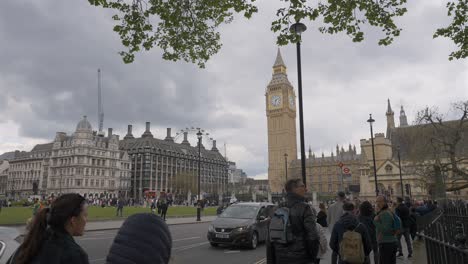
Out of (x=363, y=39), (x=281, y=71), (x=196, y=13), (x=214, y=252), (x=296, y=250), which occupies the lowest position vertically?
(x=214, y=252)

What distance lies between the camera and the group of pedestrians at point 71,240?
7.18 feet

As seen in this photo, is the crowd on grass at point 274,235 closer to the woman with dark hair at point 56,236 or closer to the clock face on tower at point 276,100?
the woman with dark hair at point 56,236

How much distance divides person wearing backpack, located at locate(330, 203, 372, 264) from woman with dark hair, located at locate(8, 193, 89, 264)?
447cm

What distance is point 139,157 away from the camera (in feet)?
368

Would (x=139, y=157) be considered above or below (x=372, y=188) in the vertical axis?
above

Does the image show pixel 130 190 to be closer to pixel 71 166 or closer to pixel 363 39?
pixel 71 166

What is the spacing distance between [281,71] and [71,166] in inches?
3180

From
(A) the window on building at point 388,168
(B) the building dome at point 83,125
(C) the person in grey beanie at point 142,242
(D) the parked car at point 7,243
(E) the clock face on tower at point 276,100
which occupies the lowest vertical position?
(D) the parked car at point 7,243

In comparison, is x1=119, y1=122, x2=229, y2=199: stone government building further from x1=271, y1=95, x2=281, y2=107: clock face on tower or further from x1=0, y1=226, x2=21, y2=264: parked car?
x1=0, y1=226, x2=21, y2=264: parked car

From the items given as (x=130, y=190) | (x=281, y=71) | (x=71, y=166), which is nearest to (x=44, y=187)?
(x=71, y=166)

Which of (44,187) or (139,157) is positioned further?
(139,157)

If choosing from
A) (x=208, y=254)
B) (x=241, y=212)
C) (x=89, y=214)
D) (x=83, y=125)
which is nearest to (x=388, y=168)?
(x=89, y=214)

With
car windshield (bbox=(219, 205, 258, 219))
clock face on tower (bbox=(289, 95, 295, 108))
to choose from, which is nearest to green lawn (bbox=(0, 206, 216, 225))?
car windshield (bbox=(219, 205, 258, 219))

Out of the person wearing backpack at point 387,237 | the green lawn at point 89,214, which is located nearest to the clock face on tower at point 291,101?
the green lawn at point 89,214
